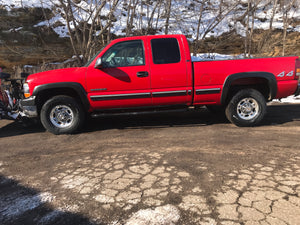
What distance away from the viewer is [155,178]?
8.38ft

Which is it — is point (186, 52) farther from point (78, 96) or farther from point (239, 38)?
point (239, 38)

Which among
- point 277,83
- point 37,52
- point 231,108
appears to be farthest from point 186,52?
point 37,52

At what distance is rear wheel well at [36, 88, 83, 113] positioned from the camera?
4.44m

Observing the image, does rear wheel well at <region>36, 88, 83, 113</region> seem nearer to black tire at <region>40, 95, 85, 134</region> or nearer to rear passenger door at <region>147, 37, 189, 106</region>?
black tire at <region>40, 95, 85, 134</region>

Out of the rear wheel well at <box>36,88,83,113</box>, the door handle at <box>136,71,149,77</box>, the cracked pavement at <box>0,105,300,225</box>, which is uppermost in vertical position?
the door handle at <box>136,71,149,77</box>

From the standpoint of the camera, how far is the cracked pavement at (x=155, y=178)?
1932mm

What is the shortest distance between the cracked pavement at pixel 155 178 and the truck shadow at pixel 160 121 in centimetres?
55

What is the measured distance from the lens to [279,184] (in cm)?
235

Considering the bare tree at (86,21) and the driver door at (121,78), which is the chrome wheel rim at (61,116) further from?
the bare tree at (86,21)

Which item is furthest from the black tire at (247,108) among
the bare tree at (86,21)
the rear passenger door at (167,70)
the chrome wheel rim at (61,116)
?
the bare tree at (86,21)

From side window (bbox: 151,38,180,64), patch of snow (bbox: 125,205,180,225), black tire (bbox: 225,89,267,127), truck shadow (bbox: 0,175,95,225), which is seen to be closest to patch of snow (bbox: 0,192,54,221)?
truck shadow (bbox: 0,175,95,225)

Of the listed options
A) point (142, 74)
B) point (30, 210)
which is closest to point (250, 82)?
point (142, 74)

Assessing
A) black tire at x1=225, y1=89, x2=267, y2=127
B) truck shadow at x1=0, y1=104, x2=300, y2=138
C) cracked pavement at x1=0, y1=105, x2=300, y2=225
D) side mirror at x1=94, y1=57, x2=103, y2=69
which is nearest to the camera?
cracked pavement at x1=0, y1=105, x2=300, y2=225

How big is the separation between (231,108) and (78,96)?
327 cm
